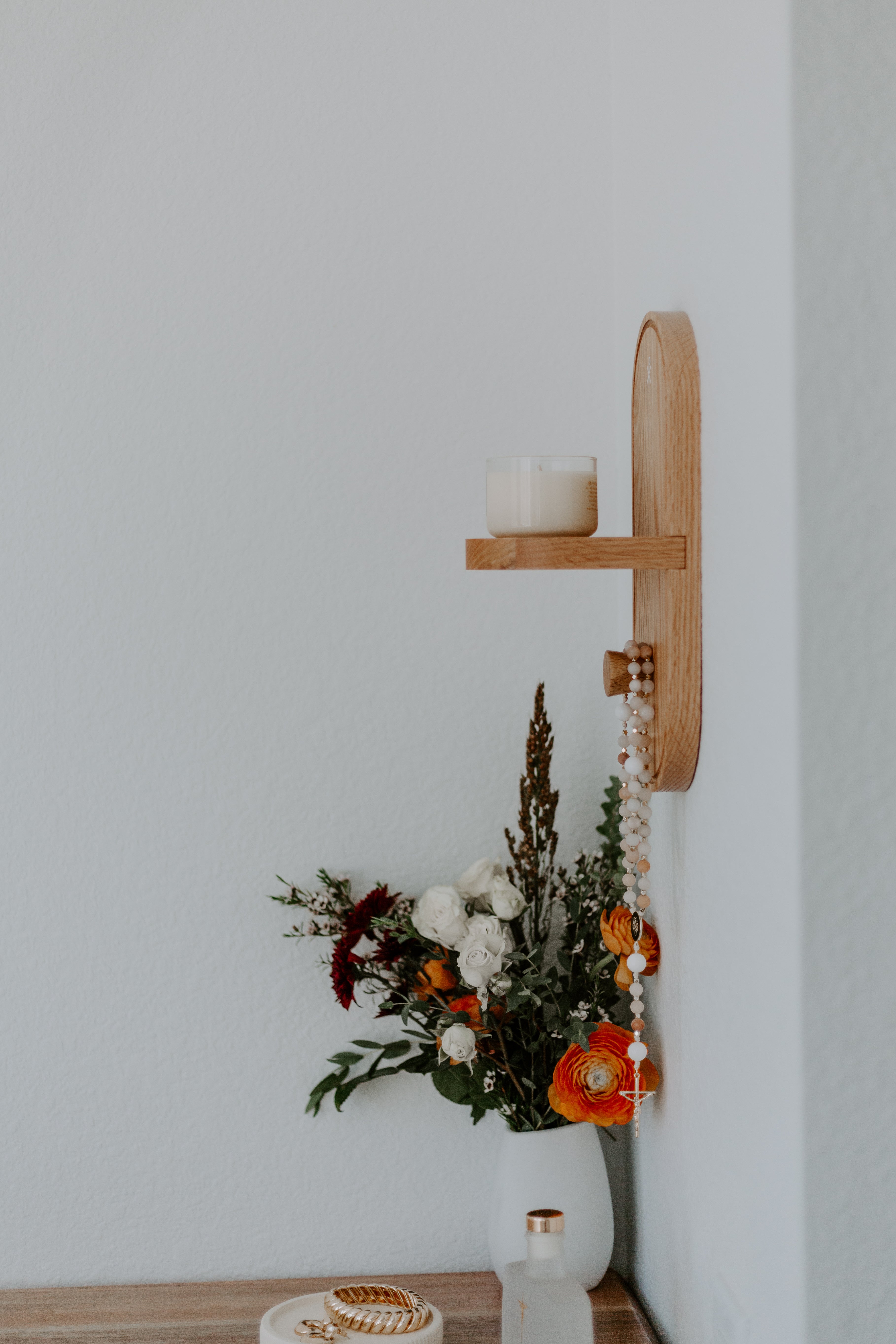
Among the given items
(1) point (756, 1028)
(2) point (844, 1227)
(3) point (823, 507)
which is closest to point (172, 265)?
(3) point (823, 507)

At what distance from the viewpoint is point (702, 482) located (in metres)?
0.78

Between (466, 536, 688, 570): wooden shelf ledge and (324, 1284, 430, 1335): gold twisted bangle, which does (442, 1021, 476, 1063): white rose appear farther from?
(466, 536, 688, 570): wooden shelf ledge

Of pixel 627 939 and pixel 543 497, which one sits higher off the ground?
pixel 543 497

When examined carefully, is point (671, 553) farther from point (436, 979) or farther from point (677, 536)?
point (436, 979)

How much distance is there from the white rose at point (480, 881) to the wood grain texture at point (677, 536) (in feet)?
0.85

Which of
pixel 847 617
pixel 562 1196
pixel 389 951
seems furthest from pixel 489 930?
pixel 847 617

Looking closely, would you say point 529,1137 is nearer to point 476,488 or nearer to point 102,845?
point 102,845

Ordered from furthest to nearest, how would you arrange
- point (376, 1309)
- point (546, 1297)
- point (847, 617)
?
point (376, 1309) → point (546, 1297) → point (847, 617)

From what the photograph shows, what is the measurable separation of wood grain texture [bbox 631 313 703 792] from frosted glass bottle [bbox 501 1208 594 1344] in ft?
1.16

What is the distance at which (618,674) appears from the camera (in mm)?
874

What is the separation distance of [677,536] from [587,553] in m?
0.08

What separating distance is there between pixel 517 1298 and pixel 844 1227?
34 centimetres

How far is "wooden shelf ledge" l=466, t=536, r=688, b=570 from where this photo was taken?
2.52 ft

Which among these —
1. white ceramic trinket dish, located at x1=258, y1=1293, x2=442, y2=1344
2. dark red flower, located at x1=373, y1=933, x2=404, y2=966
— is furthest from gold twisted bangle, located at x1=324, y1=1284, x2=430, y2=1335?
dark red flower, located at x1=373, y1=933, x2=404, y2=966
